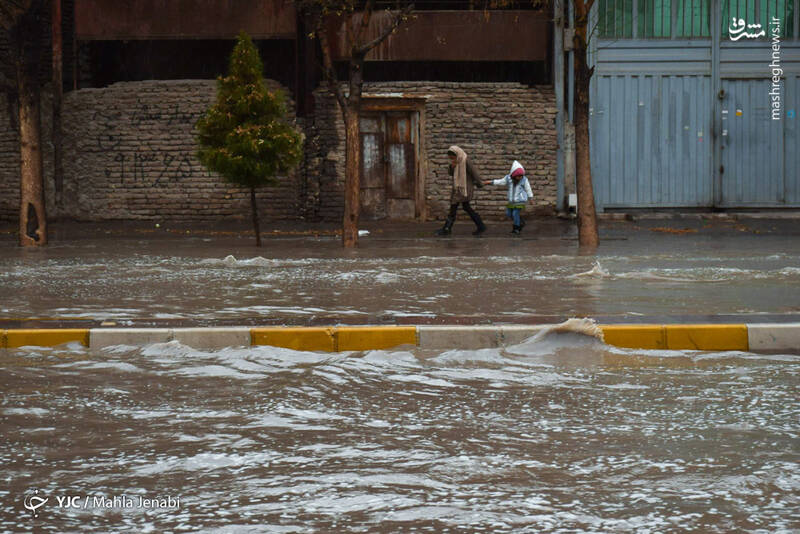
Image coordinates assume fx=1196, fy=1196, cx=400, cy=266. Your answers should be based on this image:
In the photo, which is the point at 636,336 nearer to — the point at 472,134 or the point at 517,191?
the point at 517,191

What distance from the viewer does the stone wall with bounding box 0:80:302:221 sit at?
24.3m

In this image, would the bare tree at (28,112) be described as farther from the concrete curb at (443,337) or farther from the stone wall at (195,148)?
the concrete curb at (443,337)

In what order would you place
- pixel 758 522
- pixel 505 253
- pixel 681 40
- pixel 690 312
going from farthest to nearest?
pixel 681 40
pixel 505 253
pixel 690 312
pixel 758 522

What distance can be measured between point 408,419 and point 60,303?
224 inches

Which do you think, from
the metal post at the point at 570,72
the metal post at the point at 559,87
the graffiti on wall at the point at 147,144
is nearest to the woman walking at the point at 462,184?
the metal post at the point at 559,87

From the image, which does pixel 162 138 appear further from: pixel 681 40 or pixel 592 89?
pixel 681 40

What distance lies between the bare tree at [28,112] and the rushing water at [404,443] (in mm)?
11526

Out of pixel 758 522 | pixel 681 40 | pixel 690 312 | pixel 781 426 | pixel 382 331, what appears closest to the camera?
pixel 758 522

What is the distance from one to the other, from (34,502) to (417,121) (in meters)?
20.1

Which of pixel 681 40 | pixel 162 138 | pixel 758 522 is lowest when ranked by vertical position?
pixel 758 522

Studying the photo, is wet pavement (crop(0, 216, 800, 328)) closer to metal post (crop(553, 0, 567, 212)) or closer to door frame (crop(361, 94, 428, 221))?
door frame (crop(361, 94, 428, 221))

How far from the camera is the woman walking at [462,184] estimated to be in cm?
2106

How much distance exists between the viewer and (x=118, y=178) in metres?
24.6

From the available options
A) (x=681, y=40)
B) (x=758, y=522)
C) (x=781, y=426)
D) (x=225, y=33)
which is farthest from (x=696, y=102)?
(x=758, y=522)
